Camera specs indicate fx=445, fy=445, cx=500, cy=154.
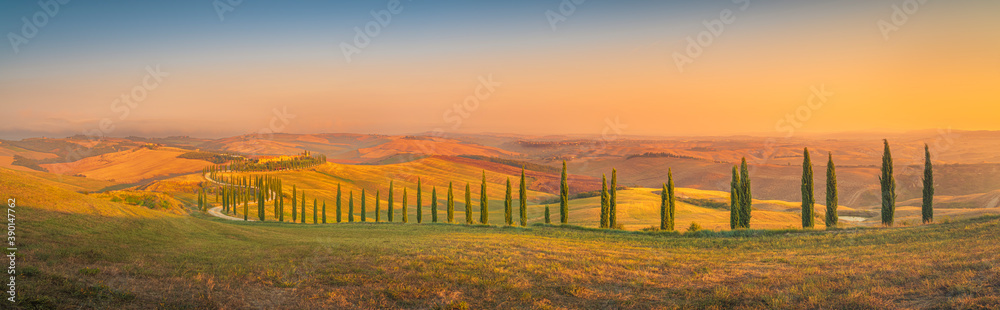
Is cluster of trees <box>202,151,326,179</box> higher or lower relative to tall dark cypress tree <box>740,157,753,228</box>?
lower

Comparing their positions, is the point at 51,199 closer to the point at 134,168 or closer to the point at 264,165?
the point at 264,165

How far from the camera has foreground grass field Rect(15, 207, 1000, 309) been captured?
11.7 metres

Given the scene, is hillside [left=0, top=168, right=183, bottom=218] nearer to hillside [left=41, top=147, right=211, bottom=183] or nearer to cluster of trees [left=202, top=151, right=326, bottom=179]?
cluster of trees [left=202, top=151, right=326, bottom=179]

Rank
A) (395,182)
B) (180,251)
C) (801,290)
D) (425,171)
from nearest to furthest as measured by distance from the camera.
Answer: (801,290) < (180,251) < (395,182) < (425,171)

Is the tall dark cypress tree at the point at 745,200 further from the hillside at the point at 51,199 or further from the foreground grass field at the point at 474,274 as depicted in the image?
the hillside at the point at 51,199

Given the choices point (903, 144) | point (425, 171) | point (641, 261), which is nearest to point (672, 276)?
point (641, 261)

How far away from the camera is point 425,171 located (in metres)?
177

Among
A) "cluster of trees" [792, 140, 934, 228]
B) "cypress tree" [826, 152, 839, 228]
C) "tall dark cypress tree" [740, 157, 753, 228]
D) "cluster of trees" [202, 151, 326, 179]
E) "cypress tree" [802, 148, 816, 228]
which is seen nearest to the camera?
"cluster of trees" [792, 140, 934, 228]

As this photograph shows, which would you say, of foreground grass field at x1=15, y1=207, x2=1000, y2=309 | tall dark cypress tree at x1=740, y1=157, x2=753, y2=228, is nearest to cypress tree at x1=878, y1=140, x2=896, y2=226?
tall dark cypress tree at x1=740, y1=157, x2=753, y2=228

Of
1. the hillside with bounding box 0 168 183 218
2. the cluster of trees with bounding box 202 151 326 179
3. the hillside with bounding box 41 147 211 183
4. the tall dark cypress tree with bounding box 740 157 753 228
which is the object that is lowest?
the hillside with bounding box 41 147 211 183

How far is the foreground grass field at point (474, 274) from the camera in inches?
462

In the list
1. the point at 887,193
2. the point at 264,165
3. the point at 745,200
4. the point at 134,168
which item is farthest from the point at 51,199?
the point at 134,168

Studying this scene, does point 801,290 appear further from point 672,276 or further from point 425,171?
point 425,171

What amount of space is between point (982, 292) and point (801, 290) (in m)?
3.75
